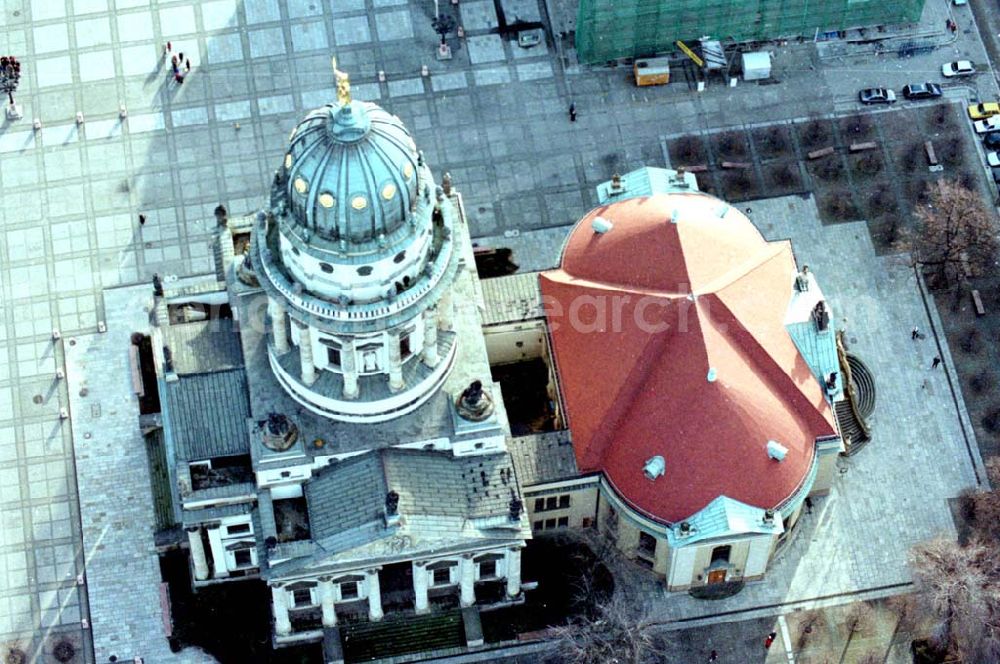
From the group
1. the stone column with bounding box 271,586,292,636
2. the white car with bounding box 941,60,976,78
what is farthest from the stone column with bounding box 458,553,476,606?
the white car with bounding box 941,60,976,78

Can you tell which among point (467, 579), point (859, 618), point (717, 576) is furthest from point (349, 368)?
point (859, 618)

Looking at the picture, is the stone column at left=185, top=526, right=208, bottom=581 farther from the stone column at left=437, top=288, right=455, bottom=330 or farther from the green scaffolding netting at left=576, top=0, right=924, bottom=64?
the green scaffolding netting at left=576, top=0, right=924, bottom=64

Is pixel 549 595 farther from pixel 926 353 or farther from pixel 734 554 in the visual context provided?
pixel 926 353

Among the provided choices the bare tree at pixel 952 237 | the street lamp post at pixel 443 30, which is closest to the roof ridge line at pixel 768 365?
the bare tree at pixel 952 237

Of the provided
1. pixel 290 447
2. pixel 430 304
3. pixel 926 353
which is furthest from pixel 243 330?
pixel 926 353

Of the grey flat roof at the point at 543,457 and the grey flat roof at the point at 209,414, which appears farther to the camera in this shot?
the grey flat roof at the point at 543,457

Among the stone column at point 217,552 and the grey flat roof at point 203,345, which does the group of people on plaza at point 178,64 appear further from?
the stone column at point 217,552
